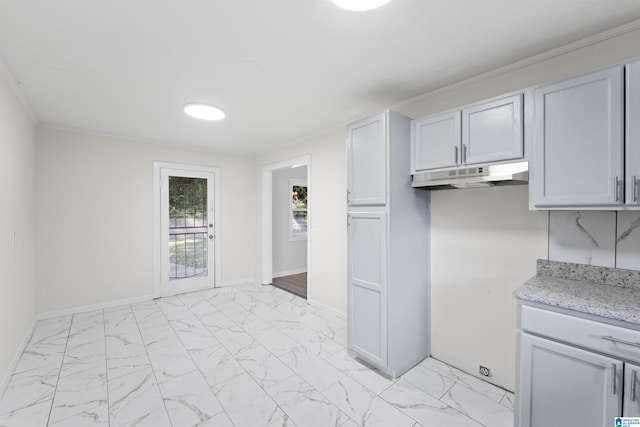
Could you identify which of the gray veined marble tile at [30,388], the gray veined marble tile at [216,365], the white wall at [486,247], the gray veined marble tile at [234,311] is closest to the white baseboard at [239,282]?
the gray veined marble tile at [234,311]

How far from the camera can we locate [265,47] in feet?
6.23

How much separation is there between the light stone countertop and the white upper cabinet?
2.67ft

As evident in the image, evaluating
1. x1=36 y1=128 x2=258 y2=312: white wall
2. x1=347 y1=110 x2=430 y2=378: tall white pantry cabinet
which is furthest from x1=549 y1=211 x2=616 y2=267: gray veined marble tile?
x1=36 y1=128 x2=258 y2=312: white wall

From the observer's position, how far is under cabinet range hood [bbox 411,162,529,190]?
5.88ft

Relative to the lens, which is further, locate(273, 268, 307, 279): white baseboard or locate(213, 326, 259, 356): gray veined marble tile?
locate(273, 268, 307, 279): white baseboard

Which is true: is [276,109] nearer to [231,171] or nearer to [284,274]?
[231,171]

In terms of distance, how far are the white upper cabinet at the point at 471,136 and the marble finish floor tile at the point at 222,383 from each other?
172 cm

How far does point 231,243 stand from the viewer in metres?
5.16

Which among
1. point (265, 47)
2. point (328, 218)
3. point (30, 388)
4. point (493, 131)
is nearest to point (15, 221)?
point (30, 388)

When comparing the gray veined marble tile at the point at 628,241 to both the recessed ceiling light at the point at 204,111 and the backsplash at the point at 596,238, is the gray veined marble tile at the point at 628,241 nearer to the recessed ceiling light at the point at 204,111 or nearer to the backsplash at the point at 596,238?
the backsplash at the point at 596,238

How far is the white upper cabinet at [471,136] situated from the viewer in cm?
186

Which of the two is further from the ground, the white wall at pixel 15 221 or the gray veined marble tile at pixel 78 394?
the white wall at pixel 15 221

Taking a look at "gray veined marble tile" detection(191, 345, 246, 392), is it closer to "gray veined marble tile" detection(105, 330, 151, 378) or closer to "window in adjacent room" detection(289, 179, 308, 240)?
"gray veined marble tile" detection(105, 330, 151, 378)

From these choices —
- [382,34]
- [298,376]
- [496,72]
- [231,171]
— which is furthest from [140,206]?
[496,72]
